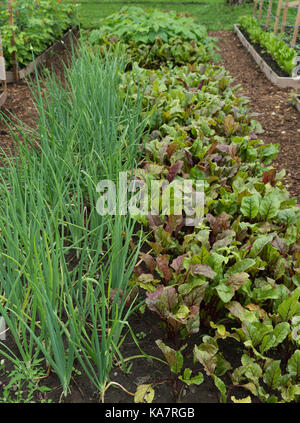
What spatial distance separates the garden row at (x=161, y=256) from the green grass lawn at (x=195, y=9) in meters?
7.71

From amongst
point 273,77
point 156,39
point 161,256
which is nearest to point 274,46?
point 273,77

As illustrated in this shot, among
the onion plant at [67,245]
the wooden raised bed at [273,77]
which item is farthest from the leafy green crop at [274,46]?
the onion plant at [67,245]

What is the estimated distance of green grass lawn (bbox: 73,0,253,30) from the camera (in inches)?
393

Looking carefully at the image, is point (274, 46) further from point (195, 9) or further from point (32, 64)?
point (195, 9)

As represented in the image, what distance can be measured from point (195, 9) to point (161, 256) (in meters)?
10.5

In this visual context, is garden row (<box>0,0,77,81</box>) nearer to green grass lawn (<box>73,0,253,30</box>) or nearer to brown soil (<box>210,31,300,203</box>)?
brown soil (<box>210,31,300,203</box>)

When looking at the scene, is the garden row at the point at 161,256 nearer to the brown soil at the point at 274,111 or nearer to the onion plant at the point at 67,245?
the onion plant at the point at 67,245

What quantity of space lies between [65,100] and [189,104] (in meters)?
0.91

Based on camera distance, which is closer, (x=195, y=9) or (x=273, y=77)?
(x=273, y=77)

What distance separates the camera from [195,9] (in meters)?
10.8

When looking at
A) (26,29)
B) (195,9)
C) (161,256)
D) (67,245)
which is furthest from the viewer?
(195,9)

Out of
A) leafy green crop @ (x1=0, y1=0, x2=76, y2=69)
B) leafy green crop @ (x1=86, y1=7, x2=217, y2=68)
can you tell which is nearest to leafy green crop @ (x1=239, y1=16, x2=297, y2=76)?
leafy green crop @ (x1=86, y1=7, x2=217, y2=68)
